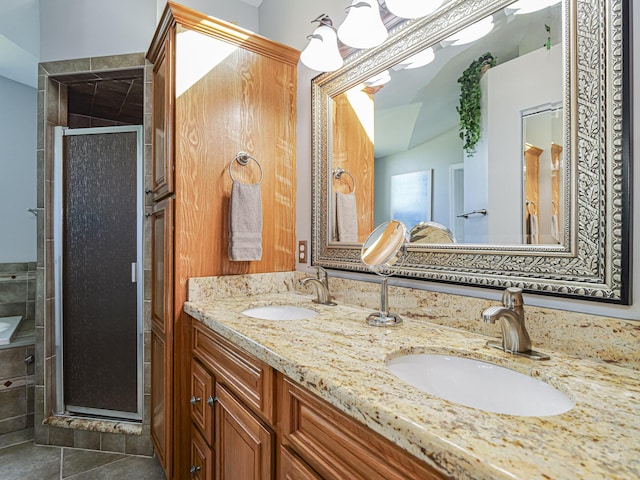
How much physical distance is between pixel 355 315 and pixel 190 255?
2.65 ft

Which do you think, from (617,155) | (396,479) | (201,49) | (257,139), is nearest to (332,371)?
(396,479)

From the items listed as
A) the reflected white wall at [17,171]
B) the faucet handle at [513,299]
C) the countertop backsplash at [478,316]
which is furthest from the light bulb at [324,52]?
the reflected white wall at [17,171]

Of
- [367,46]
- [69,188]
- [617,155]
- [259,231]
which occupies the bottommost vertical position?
[259,231]

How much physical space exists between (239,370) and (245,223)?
774 mm

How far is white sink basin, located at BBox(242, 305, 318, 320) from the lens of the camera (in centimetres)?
154

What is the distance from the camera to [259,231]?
1722mm

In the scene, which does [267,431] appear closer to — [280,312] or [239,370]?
[239,370]

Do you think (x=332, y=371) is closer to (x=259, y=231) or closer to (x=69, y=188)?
(x=259, y=231)

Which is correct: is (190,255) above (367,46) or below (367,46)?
below

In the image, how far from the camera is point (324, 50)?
1.53m

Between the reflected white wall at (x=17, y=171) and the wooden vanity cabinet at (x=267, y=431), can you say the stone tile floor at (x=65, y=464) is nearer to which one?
the wooden vanity cabinet at (x=267, y=431)

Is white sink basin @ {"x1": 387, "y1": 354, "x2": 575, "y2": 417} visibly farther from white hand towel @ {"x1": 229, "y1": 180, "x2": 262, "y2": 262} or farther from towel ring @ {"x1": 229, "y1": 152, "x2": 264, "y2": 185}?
towel ring @ {"x1": 229, "y1": 152, "x2": 264, "y2": 185}

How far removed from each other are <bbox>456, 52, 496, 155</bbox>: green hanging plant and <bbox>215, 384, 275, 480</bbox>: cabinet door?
1.05 m

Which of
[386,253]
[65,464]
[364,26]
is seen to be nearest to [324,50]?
[364,26]
